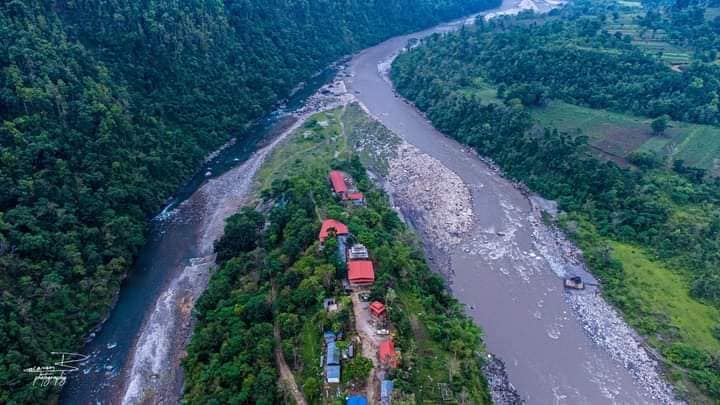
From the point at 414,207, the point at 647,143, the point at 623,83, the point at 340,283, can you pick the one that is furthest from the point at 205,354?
the point at 623,83

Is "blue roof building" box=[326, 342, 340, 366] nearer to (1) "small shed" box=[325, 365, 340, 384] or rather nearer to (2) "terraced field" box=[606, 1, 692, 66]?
(1) "small shed" box=[325, 365, 340, 384]

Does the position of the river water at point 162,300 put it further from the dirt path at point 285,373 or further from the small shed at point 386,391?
the small shed at point 386,391

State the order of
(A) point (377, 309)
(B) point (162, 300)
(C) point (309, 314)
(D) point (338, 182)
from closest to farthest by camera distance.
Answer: (A) point (377, 309) → (C) point (309, 314) → (B) point (162, 300) → (D) point (338, 182)

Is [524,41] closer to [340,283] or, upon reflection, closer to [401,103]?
[401,103]

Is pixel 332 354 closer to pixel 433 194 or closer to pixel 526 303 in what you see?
pixel 526 303

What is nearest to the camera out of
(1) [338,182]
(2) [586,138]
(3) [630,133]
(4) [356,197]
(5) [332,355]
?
(5) [332,355]

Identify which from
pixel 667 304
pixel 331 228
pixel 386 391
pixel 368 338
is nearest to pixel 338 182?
pixel 331 228

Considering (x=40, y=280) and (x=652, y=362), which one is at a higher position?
A: (x=40, y=280)
